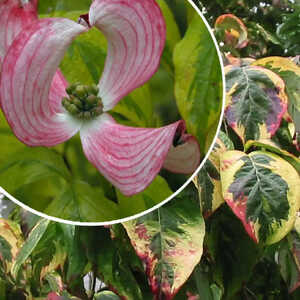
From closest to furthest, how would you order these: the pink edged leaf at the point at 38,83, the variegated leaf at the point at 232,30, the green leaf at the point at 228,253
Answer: the pink edged leaf at the point at 38,83
the green leaf at the point at 228,253
the variegated leaf at the point at 232,30

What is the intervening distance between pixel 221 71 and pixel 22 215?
0.31 meters

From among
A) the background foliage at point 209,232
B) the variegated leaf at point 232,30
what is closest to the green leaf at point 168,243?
the background foliage at point 209,232

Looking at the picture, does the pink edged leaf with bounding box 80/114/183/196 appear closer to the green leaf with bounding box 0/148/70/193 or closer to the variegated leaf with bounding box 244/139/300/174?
the green leaf with bounding box 0/148/70/193

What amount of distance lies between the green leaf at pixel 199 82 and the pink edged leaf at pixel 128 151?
20 mm

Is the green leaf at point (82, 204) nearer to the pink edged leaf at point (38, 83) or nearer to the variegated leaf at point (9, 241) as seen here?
the pink edged leaf at point (38, 83)

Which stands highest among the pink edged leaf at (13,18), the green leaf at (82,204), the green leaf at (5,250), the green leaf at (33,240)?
the pink edged leaf at (13,18)

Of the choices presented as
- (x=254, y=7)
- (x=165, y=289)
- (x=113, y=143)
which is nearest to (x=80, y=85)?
(x=113, y=143)

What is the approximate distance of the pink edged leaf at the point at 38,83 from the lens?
1.16ft

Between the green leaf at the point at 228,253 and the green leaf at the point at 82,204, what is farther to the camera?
the green leaf at the point at 228,253

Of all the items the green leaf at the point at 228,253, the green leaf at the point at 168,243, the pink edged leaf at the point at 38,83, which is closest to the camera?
the pink edged leaf at the point at 38,83

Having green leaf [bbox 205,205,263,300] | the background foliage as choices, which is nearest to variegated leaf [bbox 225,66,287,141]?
the background foliage

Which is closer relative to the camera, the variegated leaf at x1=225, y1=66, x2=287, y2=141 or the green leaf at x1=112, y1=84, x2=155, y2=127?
the green leaf at x1=112, y1=84, x2=155, y2=127

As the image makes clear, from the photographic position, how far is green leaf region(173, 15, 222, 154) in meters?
0.40

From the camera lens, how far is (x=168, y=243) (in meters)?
0.48
